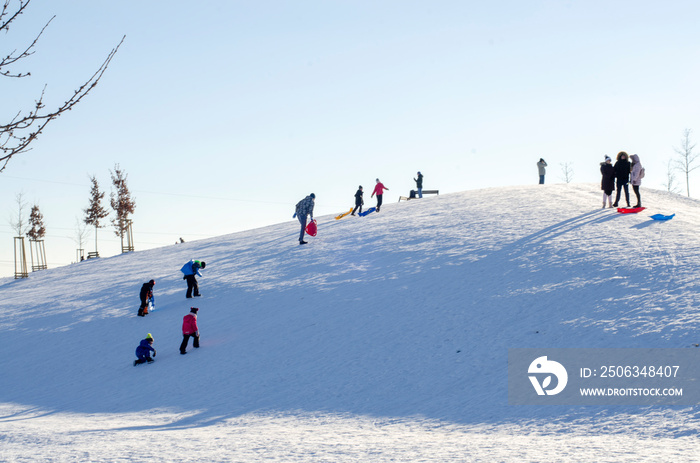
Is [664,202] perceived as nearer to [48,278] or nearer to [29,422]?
[29,422]

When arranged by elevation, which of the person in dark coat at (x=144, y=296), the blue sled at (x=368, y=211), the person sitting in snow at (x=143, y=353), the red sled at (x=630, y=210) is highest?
the blue sled at (x=368, y=211)

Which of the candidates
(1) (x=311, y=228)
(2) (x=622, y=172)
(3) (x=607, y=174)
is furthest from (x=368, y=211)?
(2) (x=622, y=172)

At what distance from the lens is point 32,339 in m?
17.1

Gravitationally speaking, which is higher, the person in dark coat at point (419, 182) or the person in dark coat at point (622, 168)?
the person in dark coat at point (419, 182)

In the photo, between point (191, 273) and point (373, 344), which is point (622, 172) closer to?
point (373, 344)

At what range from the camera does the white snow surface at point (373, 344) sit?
7.19m

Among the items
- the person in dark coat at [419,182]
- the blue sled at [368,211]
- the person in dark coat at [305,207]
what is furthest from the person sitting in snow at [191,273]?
the person in dark coat at [419,182]

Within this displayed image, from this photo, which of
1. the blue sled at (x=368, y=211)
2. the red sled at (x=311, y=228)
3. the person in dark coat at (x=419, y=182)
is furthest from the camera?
the person in dark coat at (x=419, y=182)

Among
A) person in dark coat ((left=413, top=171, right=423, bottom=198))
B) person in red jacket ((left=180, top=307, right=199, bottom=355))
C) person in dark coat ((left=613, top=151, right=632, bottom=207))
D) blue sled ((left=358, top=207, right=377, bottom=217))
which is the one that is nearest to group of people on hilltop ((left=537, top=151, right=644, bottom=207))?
person in dark coat ((left=613, top=151, right=632, bottom=207))

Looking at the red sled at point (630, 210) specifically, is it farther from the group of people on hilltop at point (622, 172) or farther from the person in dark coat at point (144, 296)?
the person in dark coat at point (144, 296)

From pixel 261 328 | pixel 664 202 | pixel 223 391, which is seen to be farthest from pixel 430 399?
pixel 664 202

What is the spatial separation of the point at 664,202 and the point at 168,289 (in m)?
21.3

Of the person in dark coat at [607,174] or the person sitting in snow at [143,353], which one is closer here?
the person sitting in snow at [143,353]

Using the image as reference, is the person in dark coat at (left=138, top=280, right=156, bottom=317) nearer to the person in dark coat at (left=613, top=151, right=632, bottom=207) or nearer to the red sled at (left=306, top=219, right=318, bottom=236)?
the red sled at (left=306, top=219, right=318, bottom=236)
